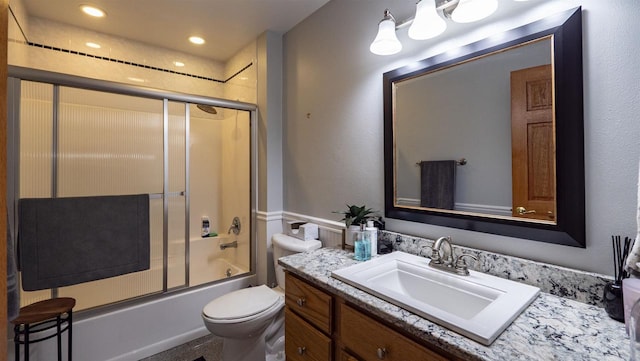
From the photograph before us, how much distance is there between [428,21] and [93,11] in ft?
7.94

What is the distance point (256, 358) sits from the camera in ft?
5.48

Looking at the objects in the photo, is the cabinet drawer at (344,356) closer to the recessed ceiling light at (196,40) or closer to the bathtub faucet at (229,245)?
the bathtub faucet at (229,245)

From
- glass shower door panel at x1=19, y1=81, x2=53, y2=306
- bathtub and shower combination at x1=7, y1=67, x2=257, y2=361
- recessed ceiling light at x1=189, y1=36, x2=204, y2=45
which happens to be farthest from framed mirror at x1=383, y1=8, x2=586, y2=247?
glass shower door panel at x1=19, y1=81, x2=53, y2=306

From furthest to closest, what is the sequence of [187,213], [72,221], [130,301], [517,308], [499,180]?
[187,213] → [130,301] → [72,221] → [499,180] → [517,308]

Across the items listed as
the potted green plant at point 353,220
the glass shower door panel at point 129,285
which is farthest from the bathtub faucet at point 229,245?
the potted green plant at point 353,220

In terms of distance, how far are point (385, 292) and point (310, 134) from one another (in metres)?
1.40

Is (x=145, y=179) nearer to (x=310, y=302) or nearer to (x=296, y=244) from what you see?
(x=296, y=244)

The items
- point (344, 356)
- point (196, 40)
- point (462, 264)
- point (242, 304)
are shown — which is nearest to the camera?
point (344, 356)

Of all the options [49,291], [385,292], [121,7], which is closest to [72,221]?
[49,291]

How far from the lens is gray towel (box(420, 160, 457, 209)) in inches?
50.9

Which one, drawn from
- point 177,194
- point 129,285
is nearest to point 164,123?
point 177,194

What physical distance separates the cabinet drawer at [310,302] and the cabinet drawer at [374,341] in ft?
0.27

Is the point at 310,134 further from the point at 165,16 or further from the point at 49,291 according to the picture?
the point at 49,291

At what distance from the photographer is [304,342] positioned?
1.21 m
